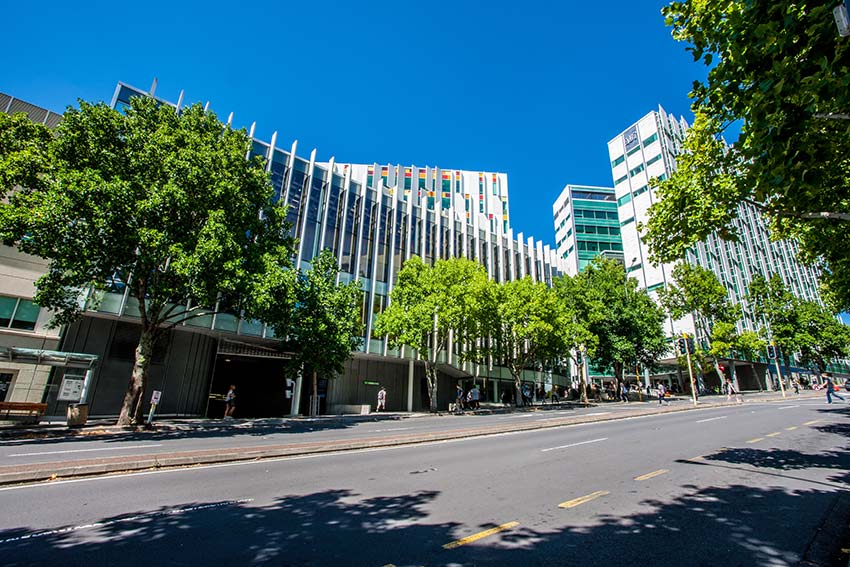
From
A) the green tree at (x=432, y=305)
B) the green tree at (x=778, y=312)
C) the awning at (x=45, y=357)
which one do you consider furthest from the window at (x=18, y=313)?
the green tree at (x=778, y=312)

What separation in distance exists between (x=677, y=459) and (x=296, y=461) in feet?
28.5

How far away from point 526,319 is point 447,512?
27.9m

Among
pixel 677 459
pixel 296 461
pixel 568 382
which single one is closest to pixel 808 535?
pixel 677 459

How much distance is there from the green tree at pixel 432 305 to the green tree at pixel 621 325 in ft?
51.4

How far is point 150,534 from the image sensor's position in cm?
443

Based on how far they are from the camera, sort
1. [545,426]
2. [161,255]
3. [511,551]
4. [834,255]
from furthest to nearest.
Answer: [545,426] → [161,255] → [834,255] → [511,551]

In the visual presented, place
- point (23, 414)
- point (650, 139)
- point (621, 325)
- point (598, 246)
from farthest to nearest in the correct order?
point (598, 246)
point (650, 139)
point (621, 325)
point (23, 414)

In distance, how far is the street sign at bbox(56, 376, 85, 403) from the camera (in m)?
15.9

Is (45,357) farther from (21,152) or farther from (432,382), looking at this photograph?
(432,382)

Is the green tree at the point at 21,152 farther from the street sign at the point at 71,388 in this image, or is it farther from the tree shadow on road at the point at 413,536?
the tree shadow on road at the point at 413,536

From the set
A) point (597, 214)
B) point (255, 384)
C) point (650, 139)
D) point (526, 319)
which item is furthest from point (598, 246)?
point (255, 384)

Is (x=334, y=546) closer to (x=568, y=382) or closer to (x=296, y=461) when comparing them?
(x=296, y=461)

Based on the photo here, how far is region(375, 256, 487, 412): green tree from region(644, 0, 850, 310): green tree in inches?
681

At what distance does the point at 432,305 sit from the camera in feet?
92.0
